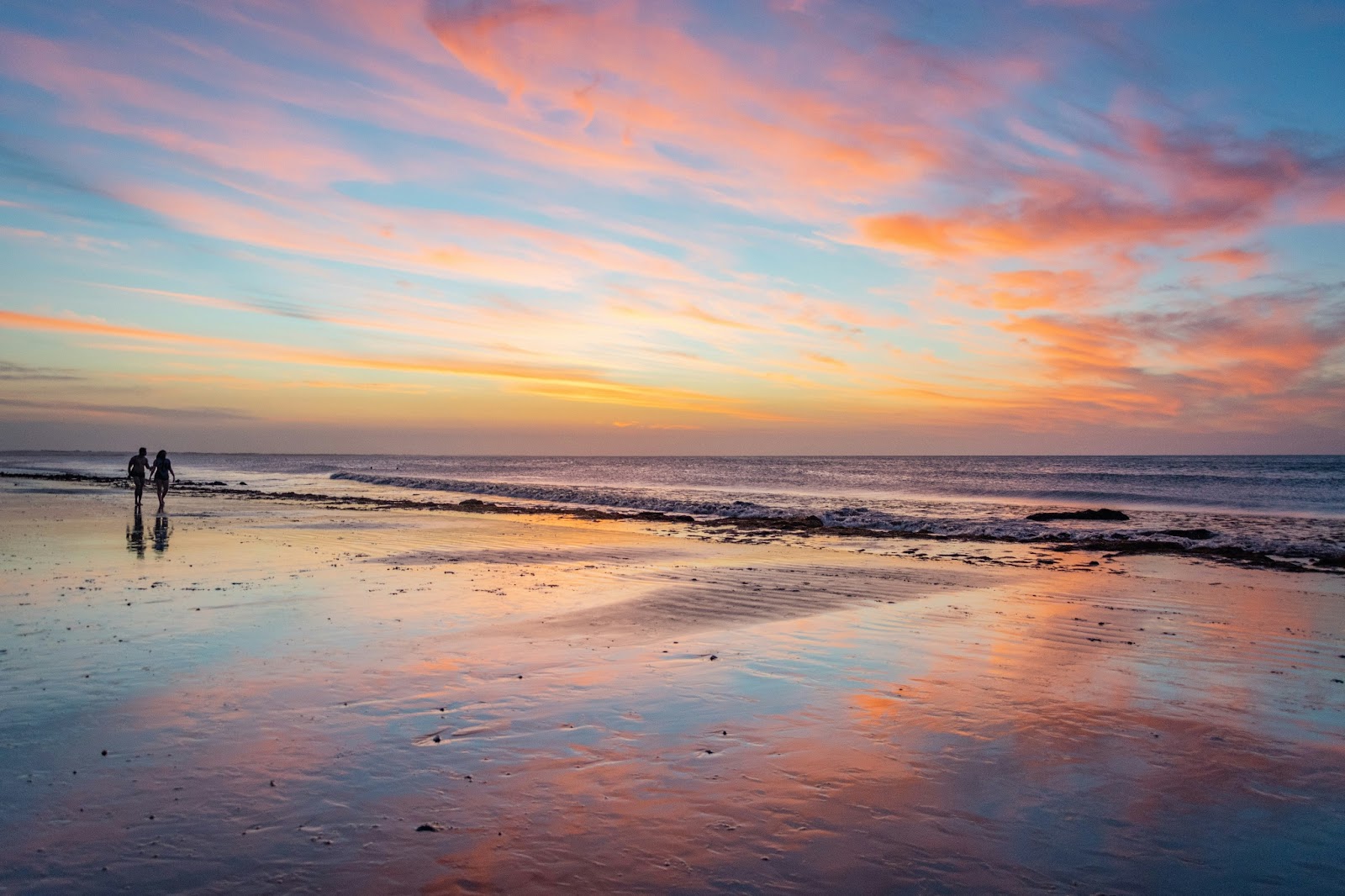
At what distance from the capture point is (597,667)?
31.1 feet

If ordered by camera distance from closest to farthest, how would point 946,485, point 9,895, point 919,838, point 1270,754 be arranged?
point 9,895, point 919,838, point 1270,754, point 946,485

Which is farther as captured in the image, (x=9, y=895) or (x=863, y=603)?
(x=863, y=603)

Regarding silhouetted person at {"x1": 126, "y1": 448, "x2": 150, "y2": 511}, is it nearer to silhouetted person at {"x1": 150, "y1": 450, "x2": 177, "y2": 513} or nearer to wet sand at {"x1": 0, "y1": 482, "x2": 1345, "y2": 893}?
silhouetted person at {"x1": 150, "y1": 450, "x2": 177, "y2": 513}

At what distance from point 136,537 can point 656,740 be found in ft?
69.8

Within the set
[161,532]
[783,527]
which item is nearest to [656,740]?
[161,532]

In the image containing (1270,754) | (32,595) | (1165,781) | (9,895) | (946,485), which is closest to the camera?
(9,895)

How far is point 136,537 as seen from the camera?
22.3 metres

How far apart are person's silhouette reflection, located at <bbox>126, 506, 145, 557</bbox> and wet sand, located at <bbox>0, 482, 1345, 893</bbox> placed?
4.70m

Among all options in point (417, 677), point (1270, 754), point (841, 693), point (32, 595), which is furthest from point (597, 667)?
point (32, 595)

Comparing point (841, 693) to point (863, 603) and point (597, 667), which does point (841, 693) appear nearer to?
point (597, 667)

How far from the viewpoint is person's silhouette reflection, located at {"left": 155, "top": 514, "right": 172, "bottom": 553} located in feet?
66.9

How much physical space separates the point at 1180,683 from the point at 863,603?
5.65 metres

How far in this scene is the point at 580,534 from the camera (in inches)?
1093

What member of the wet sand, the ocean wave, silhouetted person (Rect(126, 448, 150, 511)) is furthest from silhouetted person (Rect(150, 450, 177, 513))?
the wet sand
